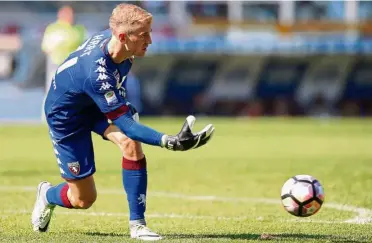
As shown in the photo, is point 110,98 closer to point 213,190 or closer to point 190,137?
point 190,137

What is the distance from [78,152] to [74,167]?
0.12m

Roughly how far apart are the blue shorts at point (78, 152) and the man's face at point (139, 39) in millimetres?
823

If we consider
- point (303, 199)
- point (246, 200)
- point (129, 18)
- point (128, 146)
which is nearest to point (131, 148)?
point (128, 146)

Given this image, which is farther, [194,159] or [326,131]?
[326,131]

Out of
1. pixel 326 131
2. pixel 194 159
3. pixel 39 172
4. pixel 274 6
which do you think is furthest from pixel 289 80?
pixel 39 172

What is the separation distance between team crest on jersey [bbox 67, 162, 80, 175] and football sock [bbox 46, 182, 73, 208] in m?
0.34

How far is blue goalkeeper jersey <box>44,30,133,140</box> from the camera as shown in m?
6.97

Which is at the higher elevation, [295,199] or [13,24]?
[295,199]

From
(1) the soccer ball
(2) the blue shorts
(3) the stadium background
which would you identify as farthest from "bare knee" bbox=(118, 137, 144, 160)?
(3) the stadium background

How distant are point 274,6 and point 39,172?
31239mm

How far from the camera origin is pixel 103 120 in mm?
7637

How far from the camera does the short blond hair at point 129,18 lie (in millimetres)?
6938

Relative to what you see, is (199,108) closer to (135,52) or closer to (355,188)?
(355,188)

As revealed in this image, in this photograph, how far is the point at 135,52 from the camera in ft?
23.1
